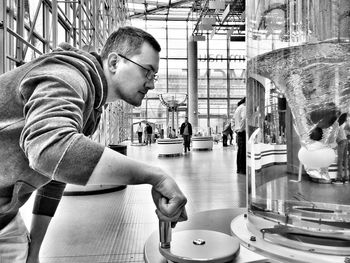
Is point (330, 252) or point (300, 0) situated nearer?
point (330, 252)

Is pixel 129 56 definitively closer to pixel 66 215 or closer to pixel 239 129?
pixel 66 215

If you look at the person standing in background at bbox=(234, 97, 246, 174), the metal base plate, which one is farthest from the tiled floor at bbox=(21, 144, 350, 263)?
the person standing in background at bbox=(234, 97, 246, 174)

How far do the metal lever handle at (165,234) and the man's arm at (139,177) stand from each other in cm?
27

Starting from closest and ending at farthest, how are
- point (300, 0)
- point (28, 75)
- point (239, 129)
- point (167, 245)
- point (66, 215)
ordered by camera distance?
1. point (28, 75)
2. point (167, 245)
3. point (300, 0)
4. point (66, 215)
5. point (239, 129)

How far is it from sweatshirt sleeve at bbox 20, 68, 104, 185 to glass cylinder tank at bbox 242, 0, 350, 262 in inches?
31.5

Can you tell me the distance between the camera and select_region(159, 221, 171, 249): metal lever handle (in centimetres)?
107

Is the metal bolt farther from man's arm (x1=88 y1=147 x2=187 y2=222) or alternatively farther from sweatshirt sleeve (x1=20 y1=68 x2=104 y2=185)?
sweatshirt sleeve (x1=20 y1=68 x2=104 y2=185)

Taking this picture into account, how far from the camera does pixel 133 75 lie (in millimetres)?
1077

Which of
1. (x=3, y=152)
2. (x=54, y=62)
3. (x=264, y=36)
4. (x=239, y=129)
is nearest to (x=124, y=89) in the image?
(x=54, y=62)

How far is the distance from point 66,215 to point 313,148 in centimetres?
232

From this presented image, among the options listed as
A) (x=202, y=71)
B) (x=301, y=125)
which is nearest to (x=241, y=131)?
(x=301, y=125)

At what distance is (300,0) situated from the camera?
1337mm

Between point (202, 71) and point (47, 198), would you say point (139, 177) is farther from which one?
point (202, 71)

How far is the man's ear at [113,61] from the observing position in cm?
108
